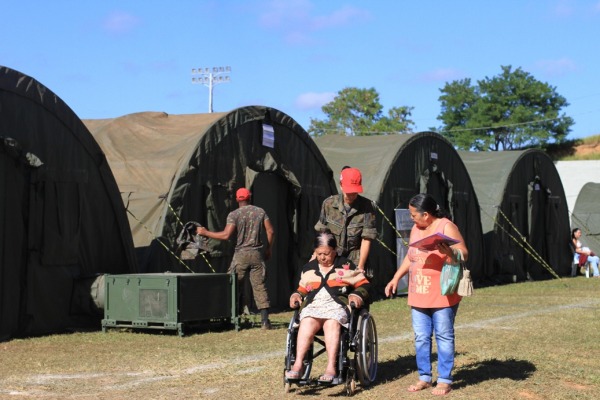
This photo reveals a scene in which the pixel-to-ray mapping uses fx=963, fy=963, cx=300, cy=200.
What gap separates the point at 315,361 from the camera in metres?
9.08

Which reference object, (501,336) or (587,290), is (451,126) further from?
(501,336)

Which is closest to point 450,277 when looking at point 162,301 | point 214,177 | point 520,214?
point 162,301

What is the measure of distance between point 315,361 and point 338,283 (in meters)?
1.68

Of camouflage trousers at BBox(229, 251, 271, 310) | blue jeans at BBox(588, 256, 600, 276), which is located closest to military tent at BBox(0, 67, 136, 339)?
camouflage trousers at BBox(229, 251, 271, 310)

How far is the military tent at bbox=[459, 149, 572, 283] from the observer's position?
2388 cm

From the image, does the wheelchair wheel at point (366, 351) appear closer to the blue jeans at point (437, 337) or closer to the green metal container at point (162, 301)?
the blue jeans at point (437, 337)

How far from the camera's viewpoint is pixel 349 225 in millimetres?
8586

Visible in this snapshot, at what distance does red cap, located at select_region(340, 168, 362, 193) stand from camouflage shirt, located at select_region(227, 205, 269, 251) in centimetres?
386

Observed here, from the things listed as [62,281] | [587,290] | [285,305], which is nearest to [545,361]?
[62,281]

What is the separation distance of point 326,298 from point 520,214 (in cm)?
1843

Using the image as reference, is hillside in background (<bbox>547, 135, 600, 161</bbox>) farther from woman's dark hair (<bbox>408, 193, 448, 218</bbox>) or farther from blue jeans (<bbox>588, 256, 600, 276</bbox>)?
woman's dark hair (<bbox>408, 193, 448, 218</bbox>)

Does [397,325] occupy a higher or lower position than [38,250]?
lower

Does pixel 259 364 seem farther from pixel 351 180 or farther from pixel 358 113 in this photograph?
pixel 358 113

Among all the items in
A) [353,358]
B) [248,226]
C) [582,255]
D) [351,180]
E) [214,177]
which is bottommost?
[353,358]
